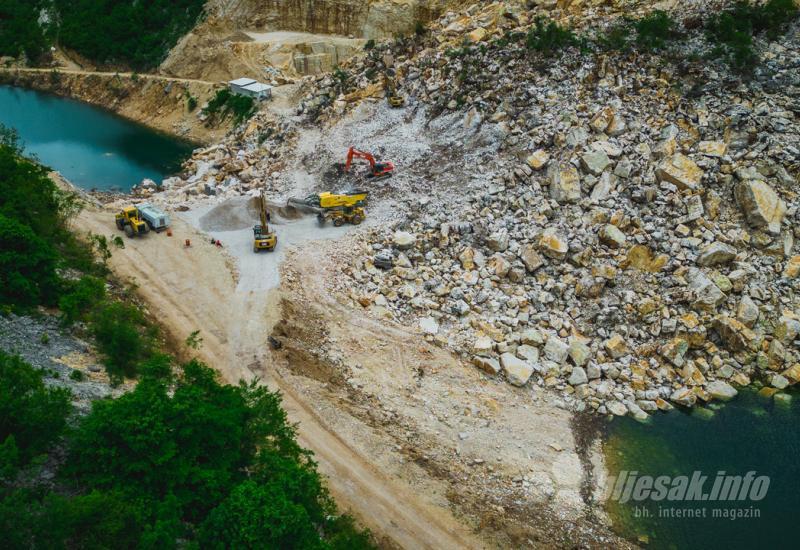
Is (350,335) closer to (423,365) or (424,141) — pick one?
(423,365)

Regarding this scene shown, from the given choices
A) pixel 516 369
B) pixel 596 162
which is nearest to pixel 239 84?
pixel 596 162

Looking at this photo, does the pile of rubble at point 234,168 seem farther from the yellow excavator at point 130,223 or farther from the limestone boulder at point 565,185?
the limestone boulder at point 565,185

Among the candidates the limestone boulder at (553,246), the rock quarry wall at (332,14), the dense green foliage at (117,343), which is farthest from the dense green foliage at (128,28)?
the limestone boulder at (553,246)

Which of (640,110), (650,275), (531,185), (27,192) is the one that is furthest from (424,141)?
(27,192)

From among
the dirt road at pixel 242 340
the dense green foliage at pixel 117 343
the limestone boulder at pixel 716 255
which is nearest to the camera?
the dirt road at pixel 242 340

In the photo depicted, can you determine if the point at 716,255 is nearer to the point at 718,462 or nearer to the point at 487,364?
the point at 718,462
